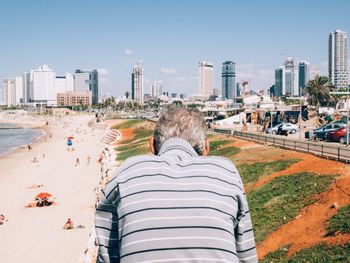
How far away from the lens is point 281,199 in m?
16.9

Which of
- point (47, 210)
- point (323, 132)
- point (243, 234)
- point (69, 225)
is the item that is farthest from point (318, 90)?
point (243, 234)

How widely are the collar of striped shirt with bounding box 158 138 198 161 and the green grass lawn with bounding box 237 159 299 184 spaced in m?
19.3

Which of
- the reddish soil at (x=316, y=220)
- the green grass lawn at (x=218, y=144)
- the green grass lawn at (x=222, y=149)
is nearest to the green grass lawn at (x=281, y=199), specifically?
the reddish soil at (x=316, y=220)

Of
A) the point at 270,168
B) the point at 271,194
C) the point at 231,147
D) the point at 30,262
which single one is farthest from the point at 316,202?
the point at 231,147

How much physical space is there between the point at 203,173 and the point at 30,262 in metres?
18.3

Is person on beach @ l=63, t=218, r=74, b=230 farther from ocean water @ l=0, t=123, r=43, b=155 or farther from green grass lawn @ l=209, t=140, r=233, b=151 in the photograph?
ocean water @ l=0, t=123, r=43, b=155

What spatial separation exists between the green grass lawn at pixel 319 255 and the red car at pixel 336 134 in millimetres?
21373

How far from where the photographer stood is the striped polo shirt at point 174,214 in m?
2.00

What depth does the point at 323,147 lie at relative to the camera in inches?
921

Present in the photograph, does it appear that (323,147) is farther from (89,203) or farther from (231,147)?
(89,203)

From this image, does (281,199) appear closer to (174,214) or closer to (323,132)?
(174,214)

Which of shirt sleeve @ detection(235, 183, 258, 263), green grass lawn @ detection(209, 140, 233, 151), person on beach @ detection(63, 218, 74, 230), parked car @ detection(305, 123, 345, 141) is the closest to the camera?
shirt sleeve @ detection(235, 183, 258, 263)

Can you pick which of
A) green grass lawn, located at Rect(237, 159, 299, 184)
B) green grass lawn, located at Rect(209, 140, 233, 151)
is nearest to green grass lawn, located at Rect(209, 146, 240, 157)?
green grass lawn, located at Rect(209, 140, 233, 151)

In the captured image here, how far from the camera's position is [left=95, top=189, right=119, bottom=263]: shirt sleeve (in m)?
2.19
